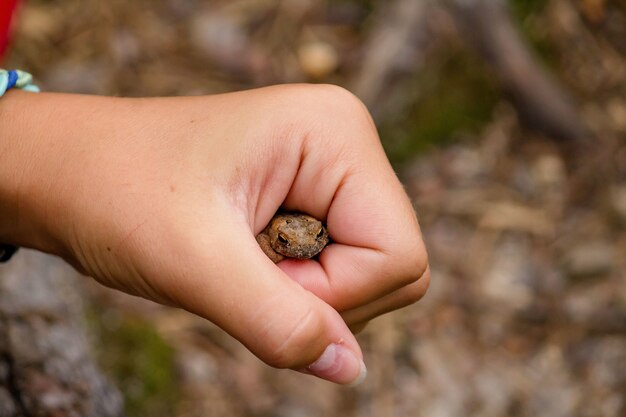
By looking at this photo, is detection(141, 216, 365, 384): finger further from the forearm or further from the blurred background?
the blurred background

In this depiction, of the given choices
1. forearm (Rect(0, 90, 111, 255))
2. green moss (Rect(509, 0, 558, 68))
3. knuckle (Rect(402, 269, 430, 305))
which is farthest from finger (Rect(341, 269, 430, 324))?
green moss (Rect(509, 0, 558, 68))

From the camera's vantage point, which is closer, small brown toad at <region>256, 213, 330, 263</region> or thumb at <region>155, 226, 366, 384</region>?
thumb at <region>155, 226, 366, 384</region>

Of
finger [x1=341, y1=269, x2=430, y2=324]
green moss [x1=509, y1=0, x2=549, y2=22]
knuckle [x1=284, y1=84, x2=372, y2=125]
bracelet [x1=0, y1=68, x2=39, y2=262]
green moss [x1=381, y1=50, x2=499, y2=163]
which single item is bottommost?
green moss [x1=381, y1=50, x2=499, y2=163]

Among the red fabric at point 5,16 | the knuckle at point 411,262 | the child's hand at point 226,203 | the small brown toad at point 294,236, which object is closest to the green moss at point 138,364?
the child's hand at point 226,203

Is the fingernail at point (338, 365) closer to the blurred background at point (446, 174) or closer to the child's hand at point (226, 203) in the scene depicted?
the child's hand at point (226, 203)

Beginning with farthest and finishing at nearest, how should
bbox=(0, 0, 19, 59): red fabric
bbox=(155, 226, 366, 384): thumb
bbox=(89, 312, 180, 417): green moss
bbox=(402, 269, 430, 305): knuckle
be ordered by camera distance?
bbox=(89, 312, 180, 417): green moss → bbox=(0, 0, 19, 59): red fabric → bbox=(402, 269, 430, 305): knuckle → bbox=(155, 226, 366, 384): thumb

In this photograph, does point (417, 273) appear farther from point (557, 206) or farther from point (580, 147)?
point (580, 147)

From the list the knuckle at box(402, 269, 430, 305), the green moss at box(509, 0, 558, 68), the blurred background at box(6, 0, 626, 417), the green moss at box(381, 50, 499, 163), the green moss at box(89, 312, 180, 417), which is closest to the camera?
the knuckle at box(402, 269, 430, 305)

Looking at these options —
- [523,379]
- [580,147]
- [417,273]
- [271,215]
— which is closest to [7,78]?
[271,215]
